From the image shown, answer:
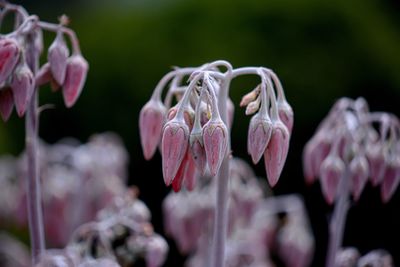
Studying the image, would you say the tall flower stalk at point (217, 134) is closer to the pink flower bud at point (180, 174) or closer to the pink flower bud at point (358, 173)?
the pink flower bud at point (180, 174)

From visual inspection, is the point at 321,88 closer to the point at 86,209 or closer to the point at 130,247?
the point at 86,209

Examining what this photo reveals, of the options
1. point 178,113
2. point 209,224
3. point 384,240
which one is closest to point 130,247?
point 209,224

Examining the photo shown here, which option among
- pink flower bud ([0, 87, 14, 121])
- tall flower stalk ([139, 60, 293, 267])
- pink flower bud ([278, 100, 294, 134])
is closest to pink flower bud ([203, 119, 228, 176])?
tall flower stalk ([139, 60, 293, 267])

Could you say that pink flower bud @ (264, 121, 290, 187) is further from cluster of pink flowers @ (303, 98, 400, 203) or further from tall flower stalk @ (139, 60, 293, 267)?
cluster of pink flowers @ (303, 98, 400, 203)

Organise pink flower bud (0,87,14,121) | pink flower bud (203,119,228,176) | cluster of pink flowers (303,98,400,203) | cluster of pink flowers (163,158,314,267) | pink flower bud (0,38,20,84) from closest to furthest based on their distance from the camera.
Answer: pink flower bud (203,119,228,176) < pink flower bud (0,38,20,84) < pink flower bud (0,87,14,121) < cluster of pink flowers (303,98,400,203) < cluster of pink flowers (163,158,314,267)

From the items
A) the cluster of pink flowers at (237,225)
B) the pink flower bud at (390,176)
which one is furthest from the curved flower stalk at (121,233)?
the pink flower bud at (390,176)

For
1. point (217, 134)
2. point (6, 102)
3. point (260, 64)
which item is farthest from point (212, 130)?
point (260, 64)
